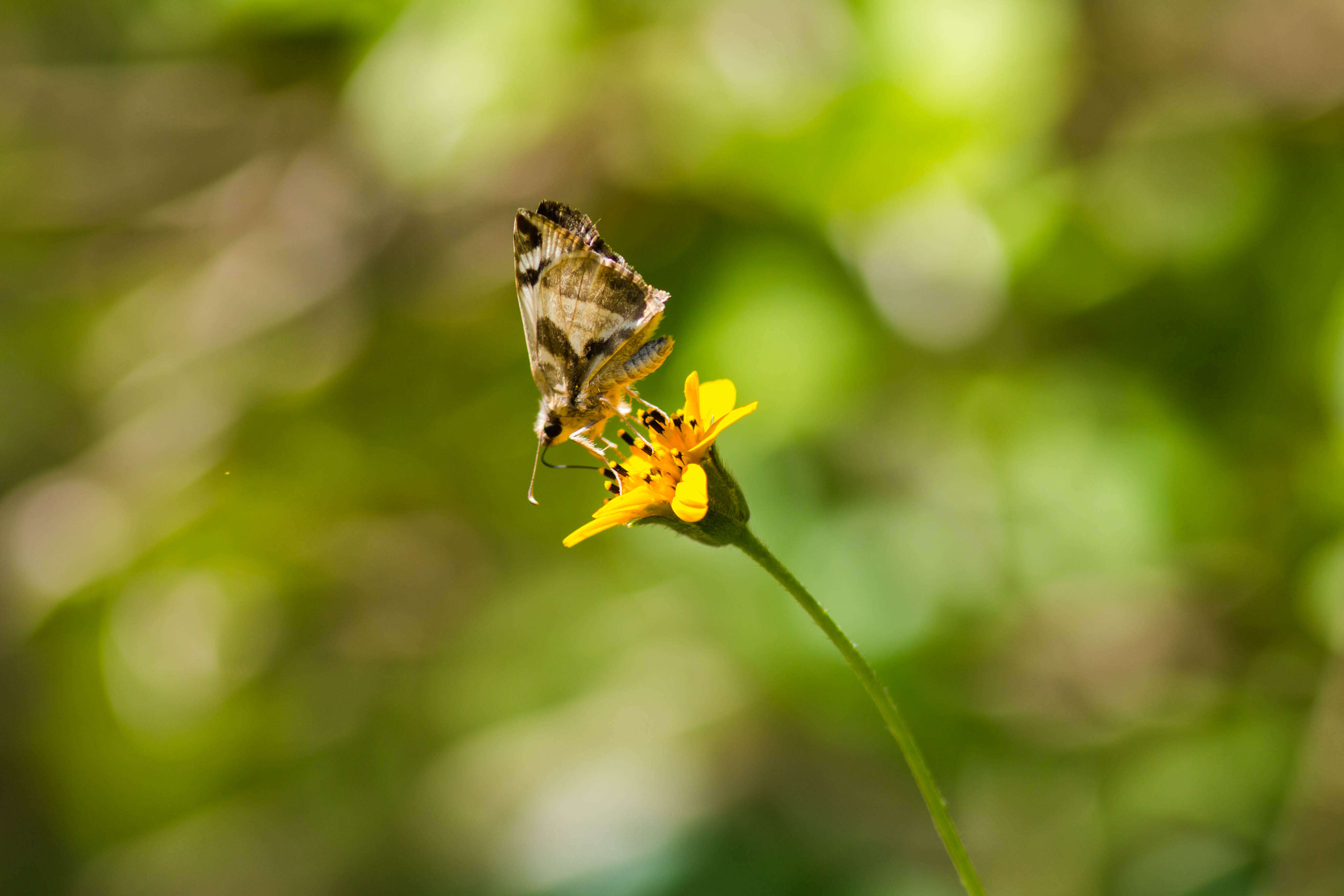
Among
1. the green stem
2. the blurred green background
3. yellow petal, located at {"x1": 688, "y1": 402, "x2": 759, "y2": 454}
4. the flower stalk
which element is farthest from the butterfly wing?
the blurred green background

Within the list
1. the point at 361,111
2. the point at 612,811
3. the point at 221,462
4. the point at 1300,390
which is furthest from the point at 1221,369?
the point at 221,462

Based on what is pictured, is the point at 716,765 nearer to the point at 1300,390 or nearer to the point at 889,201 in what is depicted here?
the point at 889,201

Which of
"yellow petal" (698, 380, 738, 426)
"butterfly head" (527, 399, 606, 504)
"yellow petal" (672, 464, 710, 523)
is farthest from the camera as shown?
"butterfly head" (527, 399, 606, 504)

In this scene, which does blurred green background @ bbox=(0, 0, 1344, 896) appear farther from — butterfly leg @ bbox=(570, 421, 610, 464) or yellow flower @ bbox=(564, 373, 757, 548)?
yellow flower @ bbox=(564, 373, 757, 548)

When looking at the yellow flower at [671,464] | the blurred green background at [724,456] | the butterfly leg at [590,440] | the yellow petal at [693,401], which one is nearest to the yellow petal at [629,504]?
the yellow flower at [671,464]

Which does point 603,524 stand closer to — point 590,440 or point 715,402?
point 715,402

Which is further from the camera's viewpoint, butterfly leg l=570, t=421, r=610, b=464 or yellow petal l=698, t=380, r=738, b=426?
butterfly leg l=570, t=421, r=610, b=464

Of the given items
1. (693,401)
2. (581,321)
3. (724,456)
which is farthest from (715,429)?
(724,456)

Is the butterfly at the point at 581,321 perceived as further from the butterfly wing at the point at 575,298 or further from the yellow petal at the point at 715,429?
the yellow petal at the point at 715,429
